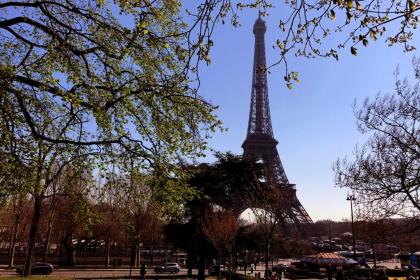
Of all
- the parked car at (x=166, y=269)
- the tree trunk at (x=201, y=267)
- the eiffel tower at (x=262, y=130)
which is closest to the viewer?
the tree trunk at (x=201, y=267)

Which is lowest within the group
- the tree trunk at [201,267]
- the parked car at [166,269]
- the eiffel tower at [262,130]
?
the parked car at [166,269]

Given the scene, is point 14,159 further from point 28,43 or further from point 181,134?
point 181,134

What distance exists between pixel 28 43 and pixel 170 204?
668 centimetres

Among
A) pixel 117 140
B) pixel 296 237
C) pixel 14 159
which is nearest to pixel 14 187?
pixel 14 159

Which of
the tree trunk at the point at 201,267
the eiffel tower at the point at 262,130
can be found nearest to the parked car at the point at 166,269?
the tree trunk at the point at 201,267

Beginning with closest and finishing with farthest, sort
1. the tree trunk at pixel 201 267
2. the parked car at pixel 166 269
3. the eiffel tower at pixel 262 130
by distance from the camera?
the tree trunk at pixel 201 267, the parked car at pixel 166 269, the eiffel tower at pixel 262 130

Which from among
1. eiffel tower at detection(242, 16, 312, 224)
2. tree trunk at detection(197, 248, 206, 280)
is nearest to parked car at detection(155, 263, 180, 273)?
tree trunk at detection(197, 248, 206, 280)

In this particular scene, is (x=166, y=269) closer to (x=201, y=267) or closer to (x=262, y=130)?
(x=201, y=267)

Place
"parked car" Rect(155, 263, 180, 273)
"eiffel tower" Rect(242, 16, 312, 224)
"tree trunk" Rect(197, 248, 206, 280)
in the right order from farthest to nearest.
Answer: "eiffel tower" Rect(242, 16, 312, 224) < "parked car" Rect(155, 263, 180, 273) < "tree trunk" Rect(197, 248, 206, 280)

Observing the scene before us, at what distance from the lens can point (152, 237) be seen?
172 feet

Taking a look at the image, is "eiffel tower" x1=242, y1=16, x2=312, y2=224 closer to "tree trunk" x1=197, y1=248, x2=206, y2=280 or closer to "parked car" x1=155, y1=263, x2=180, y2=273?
"parked car" x1=155, y1=263, x2=180, y2=273

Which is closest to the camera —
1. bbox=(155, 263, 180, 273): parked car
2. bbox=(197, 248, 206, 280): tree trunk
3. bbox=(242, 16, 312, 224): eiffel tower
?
bbox=(197, 248, 206, 280): tree trunk

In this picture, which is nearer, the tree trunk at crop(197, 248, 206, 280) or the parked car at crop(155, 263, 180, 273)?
the tree trunk at crop(197, 248, 206, 280)

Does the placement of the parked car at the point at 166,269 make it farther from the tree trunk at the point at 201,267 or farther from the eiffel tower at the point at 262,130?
the eiffel tower at the point at 262,130
